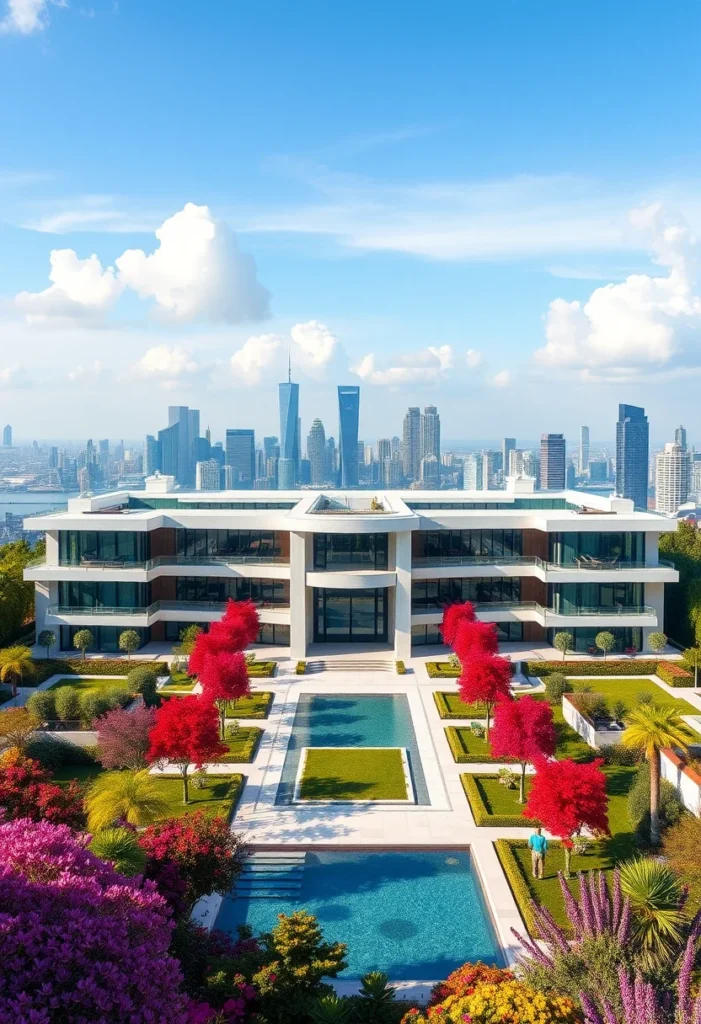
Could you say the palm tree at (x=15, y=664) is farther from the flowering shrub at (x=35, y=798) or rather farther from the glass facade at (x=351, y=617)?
the flowering shrub at (x=35, y=798)

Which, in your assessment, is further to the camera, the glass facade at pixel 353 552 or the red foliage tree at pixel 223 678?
the glass facade at pixel 353 552

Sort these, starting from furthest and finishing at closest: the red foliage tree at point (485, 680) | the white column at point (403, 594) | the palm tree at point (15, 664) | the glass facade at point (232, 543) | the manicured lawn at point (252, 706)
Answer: the glass facade at point (232, 543) → the white column at point (403, 594) → the palm tree at point (15, 664) → the manicured lawn at point (252, 706) → the red foliage tree at point (485, 680)

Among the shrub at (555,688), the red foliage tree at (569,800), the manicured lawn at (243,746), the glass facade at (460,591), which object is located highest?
the glass facade at (460,591)

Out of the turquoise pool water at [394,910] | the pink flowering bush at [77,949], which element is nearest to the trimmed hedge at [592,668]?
the turquoise pool water at [394,910]

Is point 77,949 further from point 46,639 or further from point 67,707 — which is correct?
point 46,639

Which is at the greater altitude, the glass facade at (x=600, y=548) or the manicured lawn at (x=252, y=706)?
the glass facade at (x=600, y=548)

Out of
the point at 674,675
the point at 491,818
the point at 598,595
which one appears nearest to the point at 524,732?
the point at 491,818

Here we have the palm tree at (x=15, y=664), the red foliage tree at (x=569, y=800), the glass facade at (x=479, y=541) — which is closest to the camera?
the red foliage tree at (x=569, y=800)
